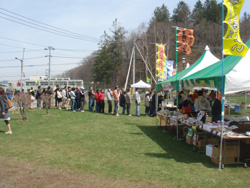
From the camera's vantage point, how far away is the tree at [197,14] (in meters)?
66.7

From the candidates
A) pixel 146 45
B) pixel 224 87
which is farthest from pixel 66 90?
pixel 146 45

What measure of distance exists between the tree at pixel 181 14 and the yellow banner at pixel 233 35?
202ft

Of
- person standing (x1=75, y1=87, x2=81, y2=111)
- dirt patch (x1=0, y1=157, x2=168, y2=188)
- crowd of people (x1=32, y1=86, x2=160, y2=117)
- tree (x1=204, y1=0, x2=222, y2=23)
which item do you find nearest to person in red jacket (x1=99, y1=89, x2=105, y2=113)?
crowd of people (x1=32, y1=86, x2=160, y2=117)

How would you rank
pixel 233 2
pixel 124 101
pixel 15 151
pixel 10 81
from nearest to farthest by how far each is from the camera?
pixel 233 2
pixel 15 151
pixel 124 101
pixel 10 81

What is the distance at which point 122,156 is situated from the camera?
260 inches

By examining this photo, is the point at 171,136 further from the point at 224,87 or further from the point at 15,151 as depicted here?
the point at 15,151

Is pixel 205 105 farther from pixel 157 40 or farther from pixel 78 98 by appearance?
pixel 157 40

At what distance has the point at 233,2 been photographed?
18.7 feet

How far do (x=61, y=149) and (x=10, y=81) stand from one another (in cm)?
9096

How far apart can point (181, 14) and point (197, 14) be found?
444cm

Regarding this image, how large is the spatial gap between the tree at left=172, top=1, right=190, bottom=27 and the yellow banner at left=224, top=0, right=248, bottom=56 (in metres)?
61.6

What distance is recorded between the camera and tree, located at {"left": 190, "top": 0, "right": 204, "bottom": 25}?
219ft

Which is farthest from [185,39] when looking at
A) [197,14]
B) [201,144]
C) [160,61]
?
[197,14]

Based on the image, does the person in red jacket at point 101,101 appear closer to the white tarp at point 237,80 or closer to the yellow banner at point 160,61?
the yellow banner at point 160,61
